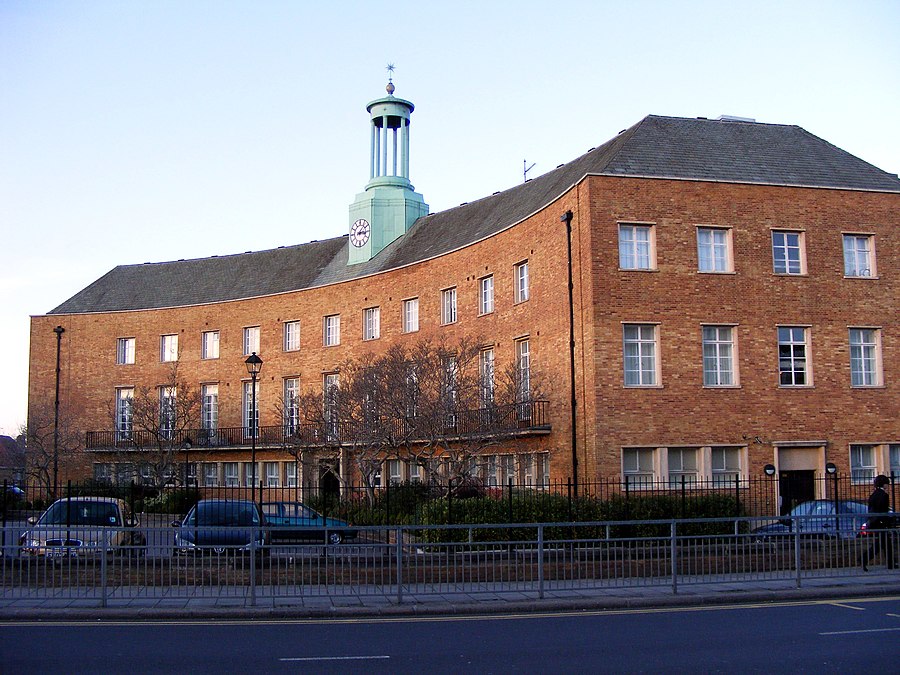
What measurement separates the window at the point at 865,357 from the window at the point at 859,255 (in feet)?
6.16

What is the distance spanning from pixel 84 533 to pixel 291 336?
3088 centimetres

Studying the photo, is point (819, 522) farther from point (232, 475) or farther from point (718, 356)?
point (232, 475)

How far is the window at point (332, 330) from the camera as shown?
45781mm

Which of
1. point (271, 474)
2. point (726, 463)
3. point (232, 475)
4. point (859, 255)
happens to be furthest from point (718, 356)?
point (232, 475)

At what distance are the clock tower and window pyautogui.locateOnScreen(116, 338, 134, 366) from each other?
13326 millimetres

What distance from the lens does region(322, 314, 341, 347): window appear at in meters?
45.8

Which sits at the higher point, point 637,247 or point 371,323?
point 637,247

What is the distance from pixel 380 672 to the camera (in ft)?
33.1

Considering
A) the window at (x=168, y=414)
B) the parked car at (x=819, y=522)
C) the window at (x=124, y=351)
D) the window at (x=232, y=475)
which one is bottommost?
the parked car at (x=819, y=522)

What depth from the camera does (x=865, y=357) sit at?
3186cm

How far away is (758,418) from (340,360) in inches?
809

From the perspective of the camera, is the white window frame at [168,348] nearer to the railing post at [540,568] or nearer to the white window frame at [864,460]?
the white window frame at [864,460]

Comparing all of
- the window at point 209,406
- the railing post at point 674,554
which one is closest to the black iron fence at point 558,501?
the railing post at point 674,554

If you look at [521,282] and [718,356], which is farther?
[521,282]
